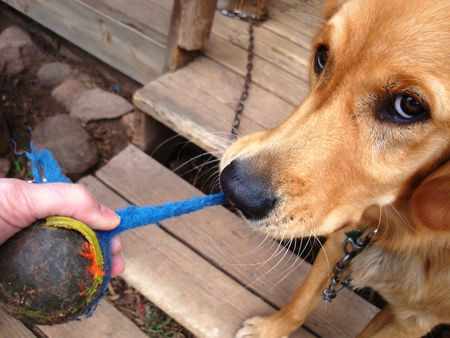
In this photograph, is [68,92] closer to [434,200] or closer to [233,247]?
[233,247]

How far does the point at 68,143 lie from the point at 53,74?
3.01ft

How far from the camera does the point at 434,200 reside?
1.28m

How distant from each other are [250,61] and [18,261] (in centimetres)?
226

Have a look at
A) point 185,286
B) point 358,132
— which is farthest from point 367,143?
point 185,286

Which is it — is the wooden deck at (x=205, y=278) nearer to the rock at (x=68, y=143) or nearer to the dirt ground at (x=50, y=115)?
the dirt ground at (x=50, y=115)

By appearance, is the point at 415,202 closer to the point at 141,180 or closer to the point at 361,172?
the point at 361,172

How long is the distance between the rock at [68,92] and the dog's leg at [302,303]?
221cm

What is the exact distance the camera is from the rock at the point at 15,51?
349 cm

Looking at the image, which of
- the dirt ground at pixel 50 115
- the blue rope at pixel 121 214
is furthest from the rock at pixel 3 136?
the blue rope at pixel 121 214

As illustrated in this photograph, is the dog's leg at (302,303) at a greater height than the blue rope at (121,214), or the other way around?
the blue rope at (121,214)

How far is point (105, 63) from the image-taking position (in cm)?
364

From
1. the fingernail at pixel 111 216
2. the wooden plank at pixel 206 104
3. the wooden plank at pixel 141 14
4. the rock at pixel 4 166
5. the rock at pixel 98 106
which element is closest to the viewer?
the fingernail at pixel 111 216

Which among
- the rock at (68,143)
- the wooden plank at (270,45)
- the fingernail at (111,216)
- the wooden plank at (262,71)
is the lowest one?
the rock at (68,143)

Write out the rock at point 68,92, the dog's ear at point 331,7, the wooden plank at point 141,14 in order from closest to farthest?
1. the dog's ear at point 331,7
2. the wooden plank at point 141,14
3. the rock at point 68,92
